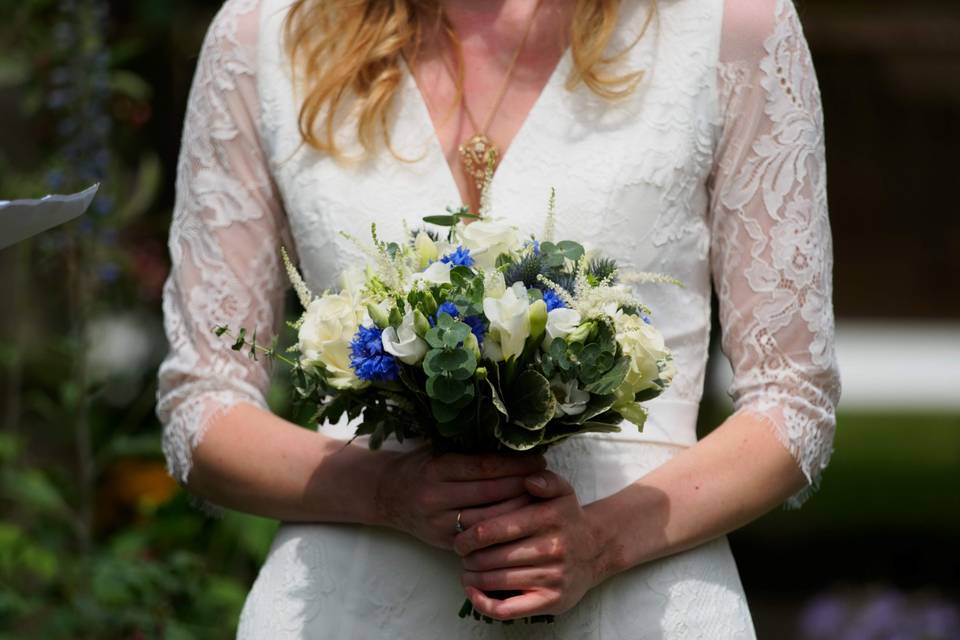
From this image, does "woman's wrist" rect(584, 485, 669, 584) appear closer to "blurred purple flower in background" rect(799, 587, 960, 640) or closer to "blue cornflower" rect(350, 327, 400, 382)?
"blue cornflower" rect(350, 327, 400, 382)

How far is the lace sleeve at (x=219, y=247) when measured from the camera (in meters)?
2.57

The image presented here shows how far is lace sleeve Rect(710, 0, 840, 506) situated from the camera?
2402 mm

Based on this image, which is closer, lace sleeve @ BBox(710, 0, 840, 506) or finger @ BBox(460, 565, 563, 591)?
finger @ BBox(460, 565, 563, 591)

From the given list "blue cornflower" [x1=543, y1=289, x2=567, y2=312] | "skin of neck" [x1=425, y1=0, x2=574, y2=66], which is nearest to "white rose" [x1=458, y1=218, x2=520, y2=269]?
"blue cornflower" [x1=543, y1=289, x2=567, y2=312]

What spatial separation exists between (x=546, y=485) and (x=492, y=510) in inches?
3.5

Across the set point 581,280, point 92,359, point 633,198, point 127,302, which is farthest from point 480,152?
point 92,359

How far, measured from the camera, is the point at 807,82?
2447 mm

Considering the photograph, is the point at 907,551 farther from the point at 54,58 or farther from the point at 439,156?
the point at 439,156

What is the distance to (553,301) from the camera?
80.0 inches

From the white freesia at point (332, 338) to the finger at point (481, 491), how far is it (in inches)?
10.2

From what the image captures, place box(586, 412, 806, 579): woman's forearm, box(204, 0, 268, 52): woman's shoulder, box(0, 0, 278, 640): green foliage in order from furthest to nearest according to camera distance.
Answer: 1. box(0, 0, 278, 640): green foliage
2. box(204, 0, 268, 52): woman's shoulder
3. box(586, 412, 806, 579): woman's forearm

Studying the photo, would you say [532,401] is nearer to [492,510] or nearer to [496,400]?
[496,400]

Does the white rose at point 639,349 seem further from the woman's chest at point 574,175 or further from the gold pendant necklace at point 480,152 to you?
the gold pendant necklace at point 480,152

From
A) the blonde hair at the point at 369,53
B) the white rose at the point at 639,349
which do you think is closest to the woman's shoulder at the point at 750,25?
the blonde hair at the point at 369,53
